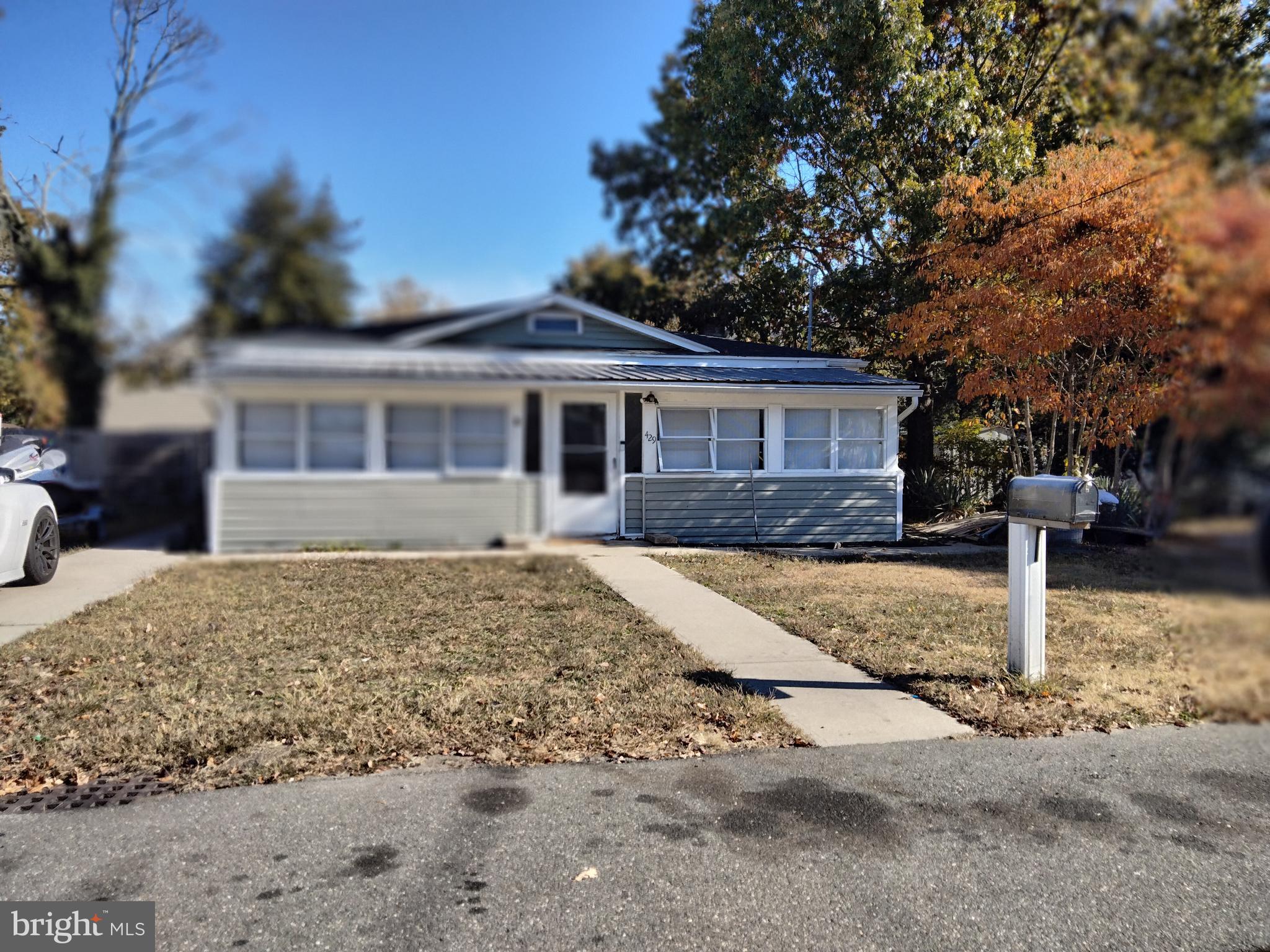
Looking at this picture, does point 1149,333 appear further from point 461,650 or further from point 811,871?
point 461,650

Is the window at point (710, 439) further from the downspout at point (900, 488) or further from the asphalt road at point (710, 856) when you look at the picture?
the asphalt road at point (710, 856)

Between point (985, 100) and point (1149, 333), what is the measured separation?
0.83 m

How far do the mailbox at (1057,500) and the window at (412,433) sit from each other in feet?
9.79

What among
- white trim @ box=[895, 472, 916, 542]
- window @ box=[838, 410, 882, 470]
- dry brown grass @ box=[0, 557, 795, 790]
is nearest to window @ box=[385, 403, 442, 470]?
window @ box=[838, 410, 882, 470]

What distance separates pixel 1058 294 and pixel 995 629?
542cm

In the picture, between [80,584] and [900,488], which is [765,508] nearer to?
[900,488]

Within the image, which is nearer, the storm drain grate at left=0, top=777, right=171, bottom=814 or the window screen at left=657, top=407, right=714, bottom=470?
the window screen at left=657, top=407, right=714, bottom=470

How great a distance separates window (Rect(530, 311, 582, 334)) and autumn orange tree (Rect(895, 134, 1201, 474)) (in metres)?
1.21

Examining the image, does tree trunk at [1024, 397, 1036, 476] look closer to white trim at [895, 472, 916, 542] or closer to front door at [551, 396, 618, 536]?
white trim at [895, 472, 916, 542]

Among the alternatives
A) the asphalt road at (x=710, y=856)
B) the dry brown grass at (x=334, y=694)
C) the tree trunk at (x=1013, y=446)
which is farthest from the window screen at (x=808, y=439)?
the asphalt road at (x=710, y=856)

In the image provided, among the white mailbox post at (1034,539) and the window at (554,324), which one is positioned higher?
the window at (554,324)

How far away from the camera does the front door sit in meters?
1.35

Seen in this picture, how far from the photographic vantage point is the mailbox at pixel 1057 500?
3.44 metres

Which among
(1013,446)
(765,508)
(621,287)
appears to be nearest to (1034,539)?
(1013,446)
